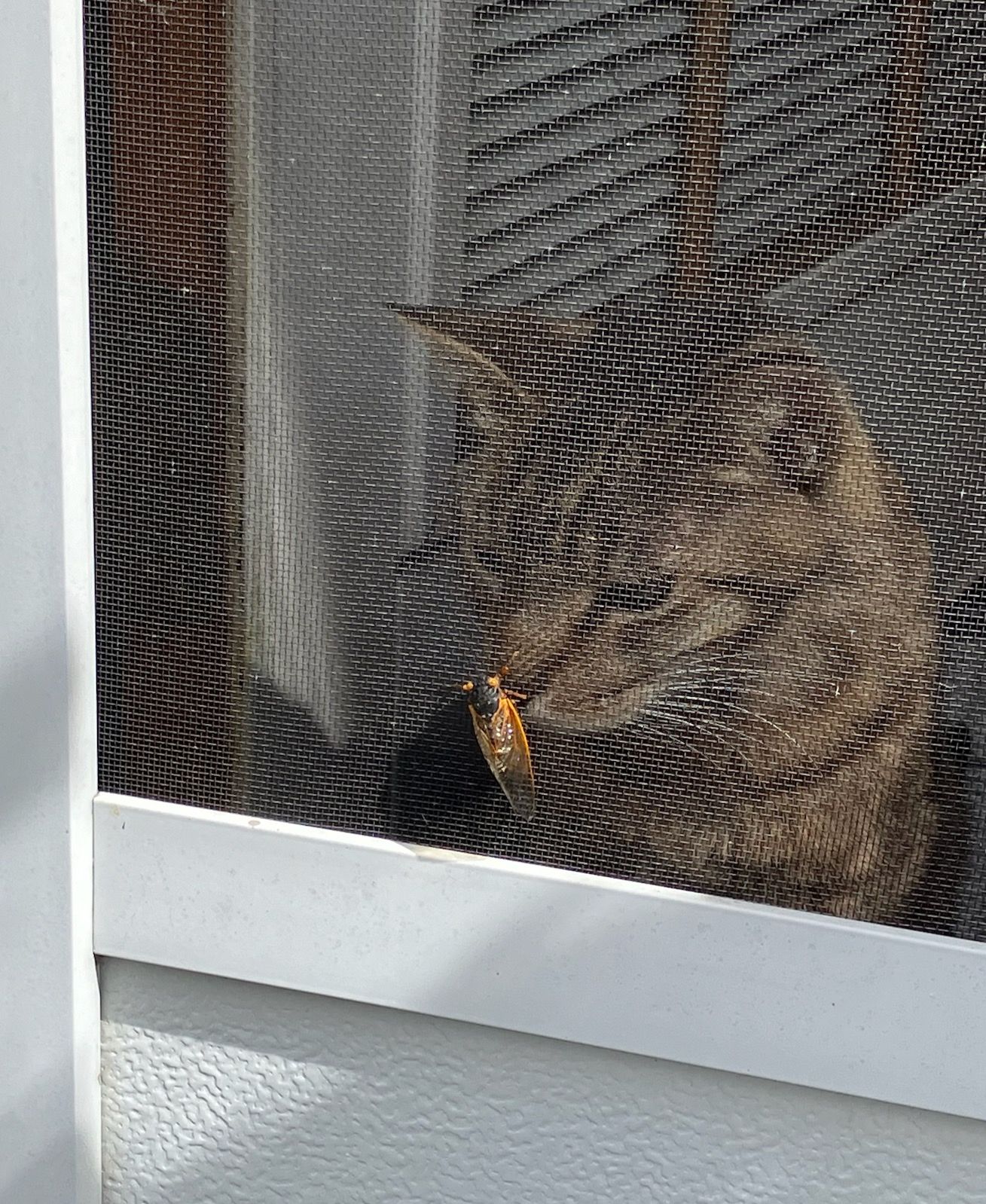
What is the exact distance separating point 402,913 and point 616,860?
0.55 feet

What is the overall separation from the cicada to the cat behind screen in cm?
1

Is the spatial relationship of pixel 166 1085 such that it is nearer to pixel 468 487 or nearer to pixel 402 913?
pixel 402 913

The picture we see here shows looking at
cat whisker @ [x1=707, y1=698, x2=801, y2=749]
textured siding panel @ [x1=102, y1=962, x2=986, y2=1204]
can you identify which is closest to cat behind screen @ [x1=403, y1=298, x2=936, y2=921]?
cat whisker @ [x1=707, y1=698, x2=801, y2=749]

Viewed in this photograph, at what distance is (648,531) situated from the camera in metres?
0.88

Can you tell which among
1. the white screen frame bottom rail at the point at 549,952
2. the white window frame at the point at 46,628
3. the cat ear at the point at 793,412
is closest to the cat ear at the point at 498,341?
the cat ear at the point at 793,412

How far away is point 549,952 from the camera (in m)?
0.86

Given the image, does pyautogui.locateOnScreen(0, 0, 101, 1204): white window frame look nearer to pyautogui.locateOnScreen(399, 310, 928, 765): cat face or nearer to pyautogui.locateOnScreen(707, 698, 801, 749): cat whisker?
pyautogui.locateOnScreen(399, 310, 928, 765): cat face

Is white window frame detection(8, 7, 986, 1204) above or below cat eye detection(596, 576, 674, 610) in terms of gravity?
below

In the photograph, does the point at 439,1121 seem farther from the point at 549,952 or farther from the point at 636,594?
the point at 636,594

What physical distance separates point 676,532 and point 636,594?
6 centimetres

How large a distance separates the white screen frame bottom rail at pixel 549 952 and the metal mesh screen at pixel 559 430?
1.1 inches

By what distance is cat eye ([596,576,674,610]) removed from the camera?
902 mm

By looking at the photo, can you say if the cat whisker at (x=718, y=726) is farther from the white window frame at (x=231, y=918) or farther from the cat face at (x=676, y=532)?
the white window frame at (x=231, y=918)

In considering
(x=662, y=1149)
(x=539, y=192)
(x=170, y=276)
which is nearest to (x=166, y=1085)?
(x=662, y=1149)
